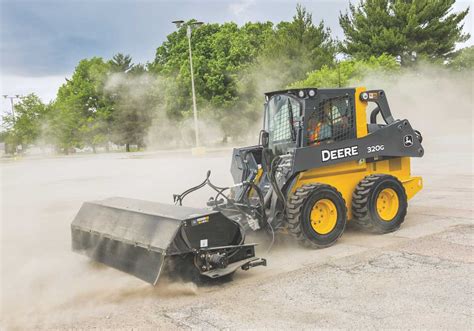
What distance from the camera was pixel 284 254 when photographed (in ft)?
21.7

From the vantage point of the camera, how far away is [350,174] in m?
7.38

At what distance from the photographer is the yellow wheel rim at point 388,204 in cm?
749

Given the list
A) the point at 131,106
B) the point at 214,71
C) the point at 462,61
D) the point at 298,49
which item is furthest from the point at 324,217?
the point at 131,106

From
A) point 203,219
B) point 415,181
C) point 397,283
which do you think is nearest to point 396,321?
point 397,283

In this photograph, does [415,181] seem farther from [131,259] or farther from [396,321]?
[131,259]

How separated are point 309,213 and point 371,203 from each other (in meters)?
1.20

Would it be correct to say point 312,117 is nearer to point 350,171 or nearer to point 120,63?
point 350,171

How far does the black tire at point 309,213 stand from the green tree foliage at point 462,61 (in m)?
33.1

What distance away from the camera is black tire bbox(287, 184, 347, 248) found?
21.2ft

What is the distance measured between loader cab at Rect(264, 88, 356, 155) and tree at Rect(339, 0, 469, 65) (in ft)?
95.8

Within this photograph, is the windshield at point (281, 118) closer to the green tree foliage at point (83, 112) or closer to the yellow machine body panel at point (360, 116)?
the yellow machine body panel at point (360, 116)

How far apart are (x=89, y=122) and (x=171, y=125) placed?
16.2 meters

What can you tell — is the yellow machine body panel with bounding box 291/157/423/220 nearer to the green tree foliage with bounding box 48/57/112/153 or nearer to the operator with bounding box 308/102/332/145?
the operator with bounding box 308/102/332/145

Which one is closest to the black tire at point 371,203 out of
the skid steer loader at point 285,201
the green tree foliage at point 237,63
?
the skid steer loader at point 285,201
